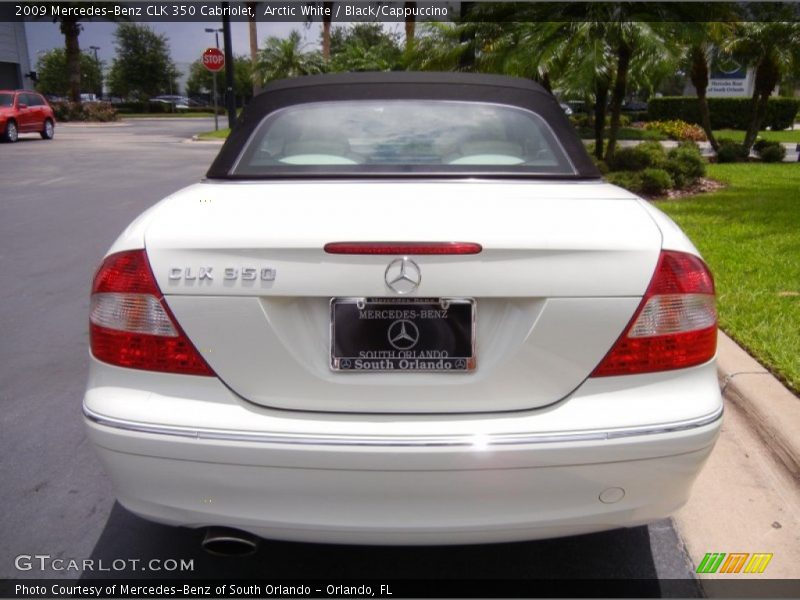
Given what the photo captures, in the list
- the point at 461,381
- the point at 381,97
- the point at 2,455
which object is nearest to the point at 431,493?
the point at 461,381

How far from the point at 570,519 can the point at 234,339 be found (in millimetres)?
1073

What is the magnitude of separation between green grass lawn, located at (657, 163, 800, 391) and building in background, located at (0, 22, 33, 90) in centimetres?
4950

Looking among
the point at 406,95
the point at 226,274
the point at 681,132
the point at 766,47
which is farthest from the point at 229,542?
the point at 681,132

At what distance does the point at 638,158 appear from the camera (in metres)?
13.7

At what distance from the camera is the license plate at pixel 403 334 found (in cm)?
206

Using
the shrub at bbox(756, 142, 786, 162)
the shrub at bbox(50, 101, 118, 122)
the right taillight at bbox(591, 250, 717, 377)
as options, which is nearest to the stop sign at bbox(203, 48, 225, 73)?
the shrub at bbox(756, 142, 786, 162)

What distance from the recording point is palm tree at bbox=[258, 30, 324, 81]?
37.4 m

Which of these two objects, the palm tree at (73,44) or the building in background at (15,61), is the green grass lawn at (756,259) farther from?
the building in background at (15,61)

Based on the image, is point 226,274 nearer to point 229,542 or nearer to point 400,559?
point 229,542

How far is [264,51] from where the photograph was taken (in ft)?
124

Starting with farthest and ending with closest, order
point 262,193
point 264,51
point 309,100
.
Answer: point 264,51 < point 309,100 < point 262,193

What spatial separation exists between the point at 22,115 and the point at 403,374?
26.7m

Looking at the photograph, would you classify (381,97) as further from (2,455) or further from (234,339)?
(2,455)

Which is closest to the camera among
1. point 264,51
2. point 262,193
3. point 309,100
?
point 262,193
